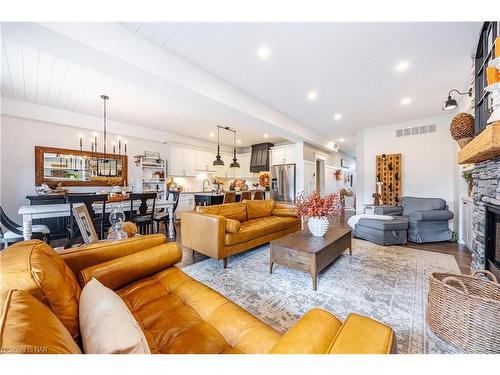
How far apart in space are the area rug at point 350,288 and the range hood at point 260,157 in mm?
4705

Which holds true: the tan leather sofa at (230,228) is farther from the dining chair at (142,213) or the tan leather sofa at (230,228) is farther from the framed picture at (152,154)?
the framed picture at (152,154)

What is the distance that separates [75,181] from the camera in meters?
4.58

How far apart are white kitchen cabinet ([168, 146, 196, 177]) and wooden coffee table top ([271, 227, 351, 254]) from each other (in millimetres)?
4887

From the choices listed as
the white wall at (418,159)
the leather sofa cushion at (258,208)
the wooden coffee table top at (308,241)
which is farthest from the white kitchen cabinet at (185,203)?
the white wall at (418,159)

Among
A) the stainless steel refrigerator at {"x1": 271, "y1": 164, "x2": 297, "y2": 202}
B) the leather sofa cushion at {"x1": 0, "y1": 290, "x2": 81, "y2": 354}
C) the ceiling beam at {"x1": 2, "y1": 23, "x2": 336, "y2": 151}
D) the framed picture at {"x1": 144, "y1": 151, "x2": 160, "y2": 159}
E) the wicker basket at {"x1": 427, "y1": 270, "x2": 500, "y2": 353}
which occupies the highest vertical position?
the ceiling beam at {"x1": 2, "y1": 23, "x2": 336, "y2": 151}

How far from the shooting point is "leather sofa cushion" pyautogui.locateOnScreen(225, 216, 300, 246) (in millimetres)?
2721

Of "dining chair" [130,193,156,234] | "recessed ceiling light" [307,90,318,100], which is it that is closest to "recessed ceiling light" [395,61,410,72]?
"recessed ceiling light" [307,90,318,100]

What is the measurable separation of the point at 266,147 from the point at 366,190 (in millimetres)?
3578

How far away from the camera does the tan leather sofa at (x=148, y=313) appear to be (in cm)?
62

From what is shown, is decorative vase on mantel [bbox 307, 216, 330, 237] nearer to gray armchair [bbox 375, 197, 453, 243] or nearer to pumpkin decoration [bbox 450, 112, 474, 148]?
pumpkin decoration [bbox 450, 112, 474, 148]
